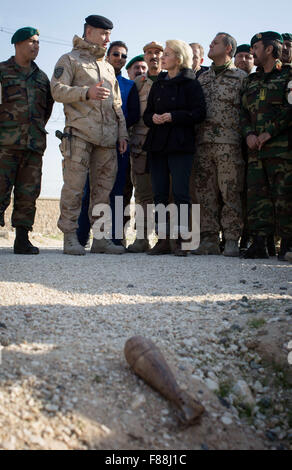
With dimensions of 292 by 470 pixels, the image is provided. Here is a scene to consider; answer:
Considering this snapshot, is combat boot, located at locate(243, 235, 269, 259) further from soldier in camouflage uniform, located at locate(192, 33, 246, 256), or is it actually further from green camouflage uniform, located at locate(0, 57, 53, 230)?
green camouflage uniform, located at locate(0, 57, 53, 230)

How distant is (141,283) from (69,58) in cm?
276

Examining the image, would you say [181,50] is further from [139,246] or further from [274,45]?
[139,246]

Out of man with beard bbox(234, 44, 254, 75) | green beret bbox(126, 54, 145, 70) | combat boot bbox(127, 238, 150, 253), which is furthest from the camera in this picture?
green beret bbox(126, 54, 145, 70)

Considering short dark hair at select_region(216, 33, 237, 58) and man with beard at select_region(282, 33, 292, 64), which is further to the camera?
man with beard at select_region(282, 33, 292, 64)

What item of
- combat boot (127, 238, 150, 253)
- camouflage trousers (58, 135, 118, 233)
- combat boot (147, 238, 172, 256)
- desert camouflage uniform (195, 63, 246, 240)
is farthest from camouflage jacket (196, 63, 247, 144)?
combat boot (127, 238, 150, 253)

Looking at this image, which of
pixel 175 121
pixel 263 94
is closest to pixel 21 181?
pixel 175 121

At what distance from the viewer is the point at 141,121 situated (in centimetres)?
574

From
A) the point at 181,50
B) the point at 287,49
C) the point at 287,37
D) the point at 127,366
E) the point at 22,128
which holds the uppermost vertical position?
the point at 287,37

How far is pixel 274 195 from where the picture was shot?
4.96m

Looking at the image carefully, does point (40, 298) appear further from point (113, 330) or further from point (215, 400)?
point (215, 400)

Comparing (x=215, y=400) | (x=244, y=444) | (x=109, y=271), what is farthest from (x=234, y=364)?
(x=109, y=271)

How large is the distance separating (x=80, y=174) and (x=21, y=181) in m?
0.65

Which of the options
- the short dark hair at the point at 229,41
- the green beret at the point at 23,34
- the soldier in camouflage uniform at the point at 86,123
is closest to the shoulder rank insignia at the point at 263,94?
the short dark hair at the point at 229,41

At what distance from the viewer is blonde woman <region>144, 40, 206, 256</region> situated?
16.6 feet
